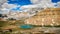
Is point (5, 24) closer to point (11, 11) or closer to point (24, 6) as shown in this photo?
point (11, 11)

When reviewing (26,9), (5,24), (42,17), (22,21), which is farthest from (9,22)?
(42,17)

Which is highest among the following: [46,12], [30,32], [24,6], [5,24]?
[24,6]

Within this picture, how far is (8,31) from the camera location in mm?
2148

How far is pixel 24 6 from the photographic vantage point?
7.14 feet

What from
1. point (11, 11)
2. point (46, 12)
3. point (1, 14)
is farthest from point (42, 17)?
point (1, 14)

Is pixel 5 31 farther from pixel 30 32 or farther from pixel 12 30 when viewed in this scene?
pixel 30 32

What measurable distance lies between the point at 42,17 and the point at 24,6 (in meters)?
0.35

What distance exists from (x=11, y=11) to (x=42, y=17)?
1.74 feet

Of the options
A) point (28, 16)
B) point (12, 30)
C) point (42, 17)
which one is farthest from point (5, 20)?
point (42, 17)

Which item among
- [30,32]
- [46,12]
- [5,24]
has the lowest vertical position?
[30,32]

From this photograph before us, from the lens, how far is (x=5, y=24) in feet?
7.14

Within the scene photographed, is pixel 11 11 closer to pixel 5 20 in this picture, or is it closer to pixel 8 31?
pixel 5 20

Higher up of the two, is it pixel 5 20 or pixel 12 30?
pixel 5 20

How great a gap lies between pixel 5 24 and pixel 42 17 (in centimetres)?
63
